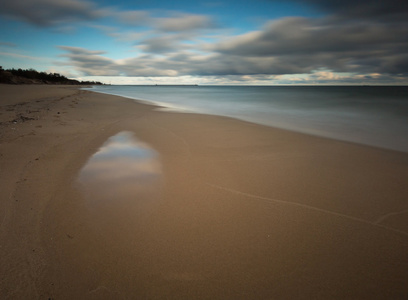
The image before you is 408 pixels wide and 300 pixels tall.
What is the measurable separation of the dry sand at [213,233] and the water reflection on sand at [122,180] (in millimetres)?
66

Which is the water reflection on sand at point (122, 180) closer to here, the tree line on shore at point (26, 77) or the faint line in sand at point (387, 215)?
the faint line in sand at point (387, 215)

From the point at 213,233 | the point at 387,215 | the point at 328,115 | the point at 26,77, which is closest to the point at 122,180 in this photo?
the point at 213,233

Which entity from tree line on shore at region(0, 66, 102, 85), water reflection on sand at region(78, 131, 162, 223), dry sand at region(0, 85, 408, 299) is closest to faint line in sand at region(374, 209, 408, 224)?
dry sand at region(0, 85, 408, 299)

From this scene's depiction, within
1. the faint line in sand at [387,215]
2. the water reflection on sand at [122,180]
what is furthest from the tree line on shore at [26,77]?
the faint line in sand at [387,215]

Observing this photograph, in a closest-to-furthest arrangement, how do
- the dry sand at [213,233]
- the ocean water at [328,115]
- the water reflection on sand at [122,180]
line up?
the dry sand at [213,233], the water reflection on sand at [122,180], the ocean water at [328,115]

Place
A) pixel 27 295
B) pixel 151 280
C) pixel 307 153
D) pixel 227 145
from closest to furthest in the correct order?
pixel 27 295 → pixel 151 280 → pixel 307 153 → pixel 227 145

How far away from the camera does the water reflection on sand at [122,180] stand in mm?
2551

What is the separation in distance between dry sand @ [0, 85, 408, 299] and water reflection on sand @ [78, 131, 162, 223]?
0.07m

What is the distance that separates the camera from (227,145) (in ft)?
16.8

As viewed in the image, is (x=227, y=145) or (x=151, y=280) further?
(x=227, y=145)

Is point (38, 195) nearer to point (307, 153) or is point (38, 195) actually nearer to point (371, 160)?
point (307, 153)

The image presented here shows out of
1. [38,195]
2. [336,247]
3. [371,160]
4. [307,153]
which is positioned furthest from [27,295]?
[371,160]

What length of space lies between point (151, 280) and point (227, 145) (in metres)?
3.81

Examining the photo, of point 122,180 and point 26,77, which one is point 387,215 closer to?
point 122,180
